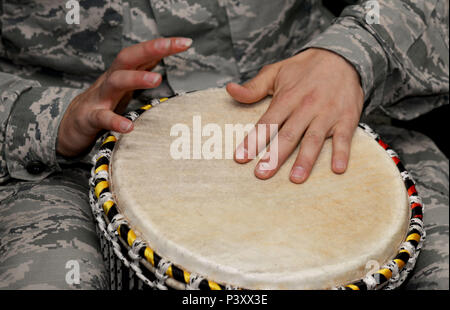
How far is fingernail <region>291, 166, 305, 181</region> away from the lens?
0.60 metres

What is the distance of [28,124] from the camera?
769 mm

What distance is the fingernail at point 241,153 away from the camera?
63 cm

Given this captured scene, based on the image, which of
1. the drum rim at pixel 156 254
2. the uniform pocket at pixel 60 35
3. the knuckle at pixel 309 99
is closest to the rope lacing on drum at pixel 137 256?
the drum rim at pixel 156 254

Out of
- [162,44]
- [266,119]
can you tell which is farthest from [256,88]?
[162,44]

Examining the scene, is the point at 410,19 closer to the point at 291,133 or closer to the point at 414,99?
the point at 414,99

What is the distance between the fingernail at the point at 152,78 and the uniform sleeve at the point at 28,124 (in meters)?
0.21

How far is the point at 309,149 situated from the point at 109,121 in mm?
305

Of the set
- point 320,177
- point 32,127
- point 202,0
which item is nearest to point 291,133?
point 320,177

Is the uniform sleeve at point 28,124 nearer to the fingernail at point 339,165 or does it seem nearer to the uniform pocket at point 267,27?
the uniform pocket at point 267,27

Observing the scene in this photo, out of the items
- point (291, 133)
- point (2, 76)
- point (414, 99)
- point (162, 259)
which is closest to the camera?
point (162, 259)

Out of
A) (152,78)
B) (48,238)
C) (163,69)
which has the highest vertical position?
(152,78)

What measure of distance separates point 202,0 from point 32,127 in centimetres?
39

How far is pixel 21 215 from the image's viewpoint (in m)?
0.72

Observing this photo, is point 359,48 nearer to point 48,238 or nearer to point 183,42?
point 183,42
